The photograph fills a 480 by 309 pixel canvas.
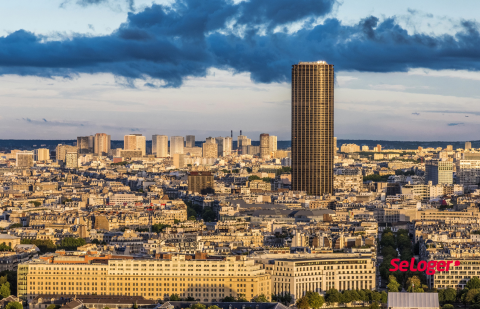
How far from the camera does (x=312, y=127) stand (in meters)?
169

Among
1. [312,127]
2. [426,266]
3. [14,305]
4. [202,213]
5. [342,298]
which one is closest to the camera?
[14,305]

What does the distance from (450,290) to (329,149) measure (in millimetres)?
89352

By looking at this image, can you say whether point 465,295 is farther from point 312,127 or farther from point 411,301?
point 312,127

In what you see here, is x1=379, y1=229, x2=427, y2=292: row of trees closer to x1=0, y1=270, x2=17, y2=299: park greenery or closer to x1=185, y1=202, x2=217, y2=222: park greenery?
x1=0, y1=270, x2=17, y2=299: park greenery

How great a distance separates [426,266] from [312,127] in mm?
82658

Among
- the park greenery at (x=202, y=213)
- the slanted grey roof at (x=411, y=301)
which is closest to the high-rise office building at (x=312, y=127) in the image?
the park greenery at (x=202, y=213)

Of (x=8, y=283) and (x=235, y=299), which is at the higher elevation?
(x=8, y=283)

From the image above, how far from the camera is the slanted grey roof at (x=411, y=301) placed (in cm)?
7069

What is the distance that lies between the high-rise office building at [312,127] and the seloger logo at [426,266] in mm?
76905

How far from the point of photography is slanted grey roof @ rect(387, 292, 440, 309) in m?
70.7

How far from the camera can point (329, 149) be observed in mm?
170250

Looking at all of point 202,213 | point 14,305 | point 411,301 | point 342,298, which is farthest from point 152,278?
point 202,213

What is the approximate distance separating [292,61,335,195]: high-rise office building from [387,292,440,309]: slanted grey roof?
9643 centimetres

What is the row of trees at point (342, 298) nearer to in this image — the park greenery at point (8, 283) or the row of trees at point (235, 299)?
the row of trees at point (235, 299)
